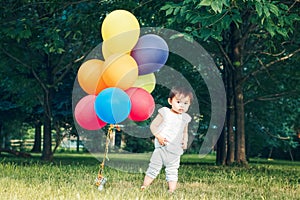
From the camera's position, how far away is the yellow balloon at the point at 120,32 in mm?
6160

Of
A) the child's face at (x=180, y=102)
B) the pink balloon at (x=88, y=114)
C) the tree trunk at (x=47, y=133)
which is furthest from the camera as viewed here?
the tree trunk at (x=47, y=133)

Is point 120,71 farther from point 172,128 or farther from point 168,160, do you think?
point 168,160

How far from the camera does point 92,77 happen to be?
21.1 ft

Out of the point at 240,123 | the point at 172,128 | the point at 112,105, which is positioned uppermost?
the point at 240,123

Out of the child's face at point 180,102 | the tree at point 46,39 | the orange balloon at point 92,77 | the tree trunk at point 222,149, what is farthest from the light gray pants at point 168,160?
the tree trunk at point 222,149

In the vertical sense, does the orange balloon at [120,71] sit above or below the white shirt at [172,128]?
above

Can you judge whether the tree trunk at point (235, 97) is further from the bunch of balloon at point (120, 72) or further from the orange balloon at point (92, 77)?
the orange balloon at point (92, 77)

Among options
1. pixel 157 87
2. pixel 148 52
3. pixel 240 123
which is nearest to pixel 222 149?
pixel 240 123

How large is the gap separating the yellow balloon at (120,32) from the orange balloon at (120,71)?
12 cm

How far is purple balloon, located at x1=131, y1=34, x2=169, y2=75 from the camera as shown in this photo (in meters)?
6.36

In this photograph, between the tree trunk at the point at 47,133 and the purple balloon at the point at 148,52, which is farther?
the tree trunk at the point at 47,133

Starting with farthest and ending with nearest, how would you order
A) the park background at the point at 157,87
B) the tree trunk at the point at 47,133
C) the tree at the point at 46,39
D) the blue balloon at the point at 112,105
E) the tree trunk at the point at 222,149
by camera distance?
1. the tree trunk at the point at 222,149
2. the tree trunk at the point at 47,133
3. the tree at the point at 46,39
4. the park background at the point at 157,87
5. the blue balloon at the point at 112,105

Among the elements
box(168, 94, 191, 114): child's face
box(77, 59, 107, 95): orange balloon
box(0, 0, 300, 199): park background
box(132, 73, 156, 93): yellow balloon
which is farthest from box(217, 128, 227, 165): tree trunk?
box(168, 94, 191, 114): child's face

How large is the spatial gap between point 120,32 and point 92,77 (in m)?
0.72
